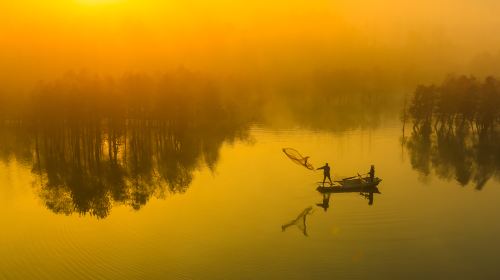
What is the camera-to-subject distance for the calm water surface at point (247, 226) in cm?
2744

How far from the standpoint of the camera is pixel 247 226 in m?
34.0

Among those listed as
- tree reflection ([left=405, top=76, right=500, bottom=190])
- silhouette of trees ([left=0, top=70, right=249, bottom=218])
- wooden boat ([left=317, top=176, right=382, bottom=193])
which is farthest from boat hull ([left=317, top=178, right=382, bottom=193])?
silhouette of trees ([left=0, top=70, right=249, bottom=218])

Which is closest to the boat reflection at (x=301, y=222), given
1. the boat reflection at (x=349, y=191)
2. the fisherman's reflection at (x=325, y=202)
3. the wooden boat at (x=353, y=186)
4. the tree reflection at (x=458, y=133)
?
the fisherman's reflection at (x=325, y=202)

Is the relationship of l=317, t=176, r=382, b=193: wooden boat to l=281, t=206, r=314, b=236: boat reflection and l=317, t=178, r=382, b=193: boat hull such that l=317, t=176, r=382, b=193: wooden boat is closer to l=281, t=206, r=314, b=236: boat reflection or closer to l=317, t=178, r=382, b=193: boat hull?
l=317, t=178, r=382, b=193: boat hull

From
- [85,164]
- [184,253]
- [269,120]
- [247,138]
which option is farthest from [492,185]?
[269,120]

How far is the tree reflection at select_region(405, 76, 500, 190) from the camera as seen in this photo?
56.1 meters

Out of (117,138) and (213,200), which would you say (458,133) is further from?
(213,200)

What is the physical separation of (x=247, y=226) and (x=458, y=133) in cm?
5742

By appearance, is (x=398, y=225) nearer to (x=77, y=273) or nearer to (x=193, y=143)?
(x=77, y=273)

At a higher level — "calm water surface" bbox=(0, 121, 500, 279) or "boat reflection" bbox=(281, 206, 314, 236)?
"boat reflection" bbox=(281, 206, 314, 236)

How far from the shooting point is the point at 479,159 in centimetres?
5953

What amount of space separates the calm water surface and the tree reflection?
16.4ft

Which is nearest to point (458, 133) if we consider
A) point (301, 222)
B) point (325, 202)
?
point (325, 202)

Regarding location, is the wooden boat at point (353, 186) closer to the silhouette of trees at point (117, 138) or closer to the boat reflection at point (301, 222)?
the boat reflection at point (301, 222)
